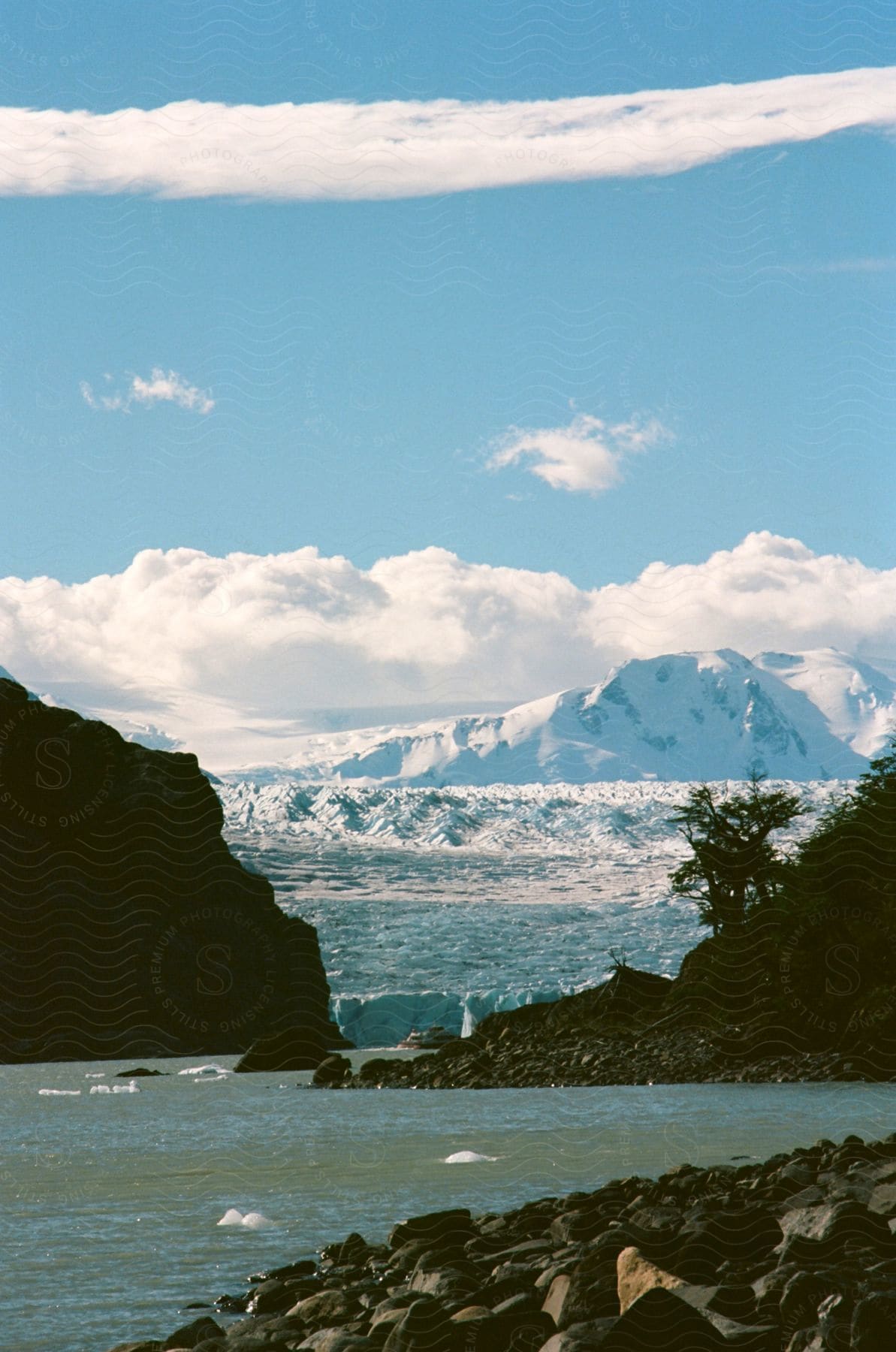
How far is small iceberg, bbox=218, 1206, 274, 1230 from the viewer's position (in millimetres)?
15941

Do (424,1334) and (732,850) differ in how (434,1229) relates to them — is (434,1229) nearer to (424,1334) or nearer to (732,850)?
(424,1334)

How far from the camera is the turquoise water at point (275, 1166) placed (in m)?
12.9

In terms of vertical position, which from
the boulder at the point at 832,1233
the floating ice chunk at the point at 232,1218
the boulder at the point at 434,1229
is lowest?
the floating ice chunk at the point at 232,1218

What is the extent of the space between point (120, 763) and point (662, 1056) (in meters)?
52.7

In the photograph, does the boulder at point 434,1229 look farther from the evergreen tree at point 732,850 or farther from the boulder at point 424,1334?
the evergreen tree at point 732,850

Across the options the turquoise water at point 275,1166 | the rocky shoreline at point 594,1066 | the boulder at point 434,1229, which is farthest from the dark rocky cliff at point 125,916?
the boulder at point 434,1229

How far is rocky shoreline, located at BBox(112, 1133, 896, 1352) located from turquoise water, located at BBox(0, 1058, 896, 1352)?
4.29 feet

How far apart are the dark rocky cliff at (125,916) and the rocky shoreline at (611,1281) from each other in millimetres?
55908

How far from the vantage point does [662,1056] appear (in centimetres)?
4069

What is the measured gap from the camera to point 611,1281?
8.35 m

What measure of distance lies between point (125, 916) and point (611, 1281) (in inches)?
2895

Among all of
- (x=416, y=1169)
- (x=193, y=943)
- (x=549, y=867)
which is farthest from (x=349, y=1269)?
(x=549, y=867)

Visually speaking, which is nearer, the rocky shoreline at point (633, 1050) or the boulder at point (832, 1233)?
the boulder at point (832, 1233)

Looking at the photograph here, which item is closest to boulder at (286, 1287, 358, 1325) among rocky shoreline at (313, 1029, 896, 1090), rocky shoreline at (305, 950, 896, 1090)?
rocky shoreline at (313, 1029, 896, 1090)
